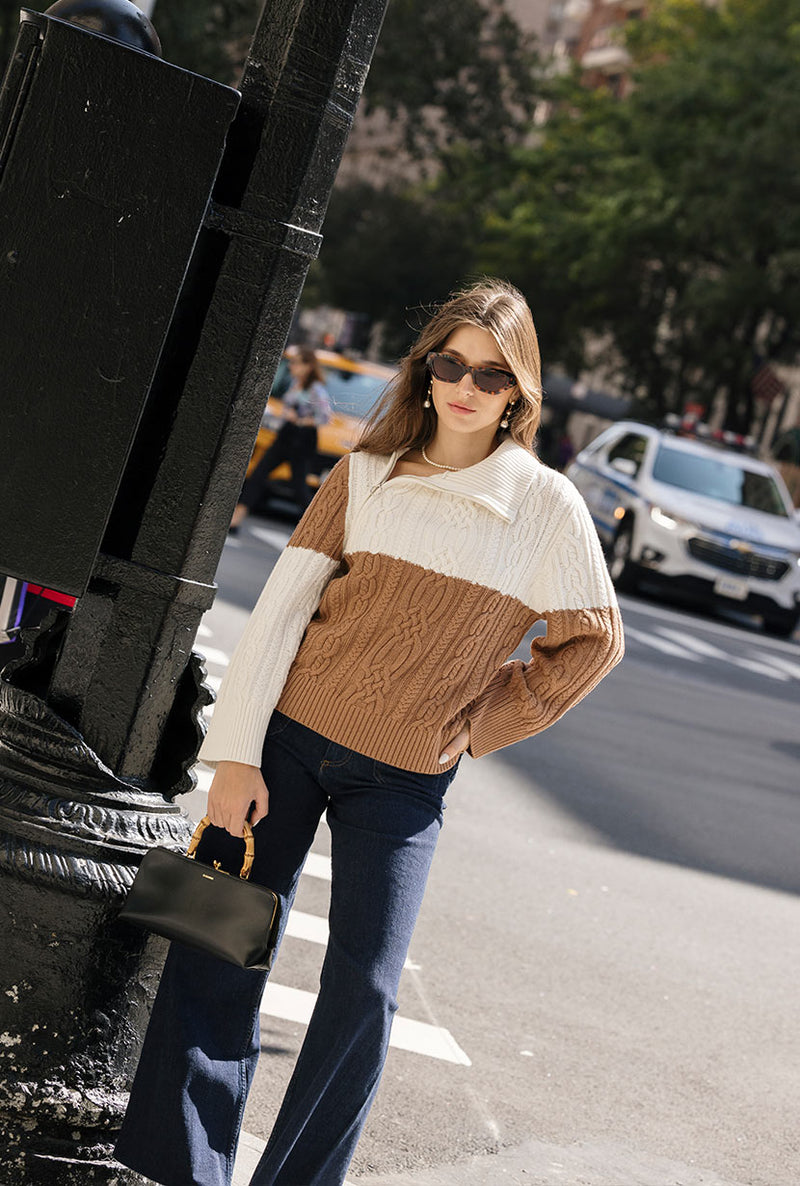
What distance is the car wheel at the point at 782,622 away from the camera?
1962 centimetres

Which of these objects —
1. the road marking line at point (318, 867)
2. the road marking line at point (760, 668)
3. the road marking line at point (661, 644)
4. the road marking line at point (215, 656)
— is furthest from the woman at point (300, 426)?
the road marking line at point (318, 867)

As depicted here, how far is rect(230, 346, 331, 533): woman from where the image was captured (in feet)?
51.5

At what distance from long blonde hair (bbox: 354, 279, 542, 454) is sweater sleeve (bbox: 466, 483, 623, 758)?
18cm

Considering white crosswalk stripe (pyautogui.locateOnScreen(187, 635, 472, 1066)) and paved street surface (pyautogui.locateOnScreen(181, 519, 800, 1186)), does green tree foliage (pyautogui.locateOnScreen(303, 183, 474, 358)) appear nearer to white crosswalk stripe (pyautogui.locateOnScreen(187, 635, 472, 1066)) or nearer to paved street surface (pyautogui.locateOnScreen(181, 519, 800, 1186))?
paved street surface (pyautogui.locateOnScreen(181, 519, 800, 1186))

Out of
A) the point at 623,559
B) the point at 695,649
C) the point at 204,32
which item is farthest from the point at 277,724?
the point at 204,32

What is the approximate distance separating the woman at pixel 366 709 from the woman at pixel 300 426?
12.1 metres

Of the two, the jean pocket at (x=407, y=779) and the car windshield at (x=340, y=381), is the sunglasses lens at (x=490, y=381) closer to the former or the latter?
the jean pocket at (x=407, y=779)

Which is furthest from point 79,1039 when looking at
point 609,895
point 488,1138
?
point 609,895

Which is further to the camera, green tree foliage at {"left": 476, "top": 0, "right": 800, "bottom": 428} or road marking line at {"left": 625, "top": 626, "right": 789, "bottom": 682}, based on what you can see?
green tree foliage at {"left": 476, "top": 0, "right": 800, "bottom": 428}

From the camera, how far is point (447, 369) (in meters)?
3.27

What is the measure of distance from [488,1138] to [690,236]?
3300 centimetres

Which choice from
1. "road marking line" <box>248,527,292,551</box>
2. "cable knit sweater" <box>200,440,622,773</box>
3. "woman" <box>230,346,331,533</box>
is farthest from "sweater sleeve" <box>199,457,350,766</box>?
"road marking line" <box>248,527,292,551</box>

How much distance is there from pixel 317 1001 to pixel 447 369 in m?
1.18

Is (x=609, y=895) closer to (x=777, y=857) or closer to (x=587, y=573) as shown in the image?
(x=777, y=857)
